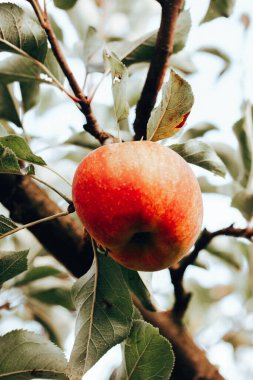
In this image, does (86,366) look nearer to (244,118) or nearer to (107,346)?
(107,346)

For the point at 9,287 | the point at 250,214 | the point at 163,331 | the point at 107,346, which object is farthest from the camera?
the point at 9,287

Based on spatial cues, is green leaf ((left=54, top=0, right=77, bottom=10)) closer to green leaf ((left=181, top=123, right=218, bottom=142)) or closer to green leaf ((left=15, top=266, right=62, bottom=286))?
green leaf ((left=181, top=123, right=218, bottom=142))

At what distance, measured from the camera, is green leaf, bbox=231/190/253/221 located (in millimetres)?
1351

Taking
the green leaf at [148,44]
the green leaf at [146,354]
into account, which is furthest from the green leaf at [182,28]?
the green leaf at [146,354]

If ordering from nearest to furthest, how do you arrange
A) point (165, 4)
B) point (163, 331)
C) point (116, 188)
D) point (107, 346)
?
point (116, 188)
point (107, 346)
point (165, 4)
point (163, 331)

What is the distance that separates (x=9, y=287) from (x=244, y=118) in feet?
2.80

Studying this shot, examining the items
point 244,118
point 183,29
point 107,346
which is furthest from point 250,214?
point 107,346

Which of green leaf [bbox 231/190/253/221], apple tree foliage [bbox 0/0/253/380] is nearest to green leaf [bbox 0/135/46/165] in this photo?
apple tree foliage [bbox 0/0/253/380]

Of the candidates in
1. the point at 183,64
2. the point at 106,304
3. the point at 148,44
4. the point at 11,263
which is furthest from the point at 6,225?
the point at 183,64

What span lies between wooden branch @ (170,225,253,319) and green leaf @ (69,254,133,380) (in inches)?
8.7

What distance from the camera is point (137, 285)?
3.43 feet

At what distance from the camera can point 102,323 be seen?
3.14 ft

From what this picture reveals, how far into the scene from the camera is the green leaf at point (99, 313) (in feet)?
3.00

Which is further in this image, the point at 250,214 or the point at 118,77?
the point at 250,214
